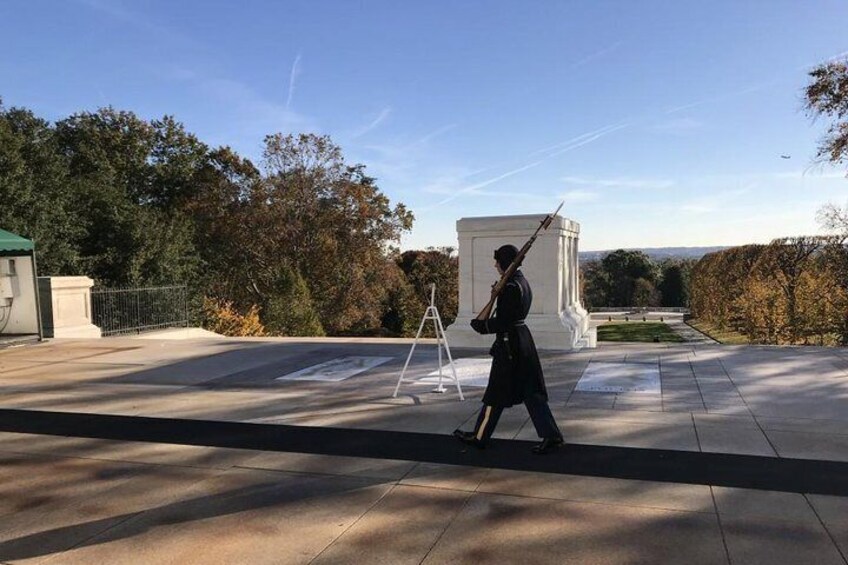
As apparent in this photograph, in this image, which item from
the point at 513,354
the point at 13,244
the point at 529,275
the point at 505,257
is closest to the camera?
the point at 513,354

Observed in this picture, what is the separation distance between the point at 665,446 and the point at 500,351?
1.66 meters

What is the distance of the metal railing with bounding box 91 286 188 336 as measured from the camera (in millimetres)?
17594

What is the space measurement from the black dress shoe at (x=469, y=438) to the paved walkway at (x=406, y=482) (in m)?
0.12

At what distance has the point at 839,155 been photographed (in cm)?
1428

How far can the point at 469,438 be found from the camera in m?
5.57

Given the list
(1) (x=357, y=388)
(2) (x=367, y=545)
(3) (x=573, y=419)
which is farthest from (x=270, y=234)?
(2) (x=367, y=545)

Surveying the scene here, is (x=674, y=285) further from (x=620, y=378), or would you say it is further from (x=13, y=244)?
(x=13, y=244)

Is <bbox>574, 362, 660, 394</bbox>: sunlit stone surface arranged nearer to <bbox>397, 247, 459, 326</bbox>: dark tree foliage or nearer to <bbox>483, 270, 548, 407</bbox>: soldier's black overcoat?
<bbox>483, 270, 548, 407</bbox>: soldier's black overcoat

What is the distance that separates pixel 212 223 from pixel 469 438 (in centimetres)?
2693

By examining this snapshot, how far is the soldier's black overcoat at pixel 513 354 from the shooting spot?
5.27 meters

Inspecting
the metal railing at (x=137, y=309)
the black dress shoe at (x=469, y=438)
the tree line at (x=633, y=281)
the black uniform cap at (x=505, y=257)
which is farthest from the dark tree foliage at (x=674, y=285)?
the black uniform cap at (x=505, y=257)

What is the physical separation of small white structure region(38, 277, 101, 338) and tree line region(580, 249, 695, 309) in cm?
6220

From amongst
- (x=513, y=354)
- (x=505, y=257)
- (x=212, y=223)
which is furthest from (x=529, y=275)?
(x=212, y=223)

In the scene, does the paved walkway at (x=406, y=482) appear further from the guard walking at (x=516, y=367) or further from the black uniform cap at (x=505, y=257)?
the black uniform cap at (x=505, y=257)
